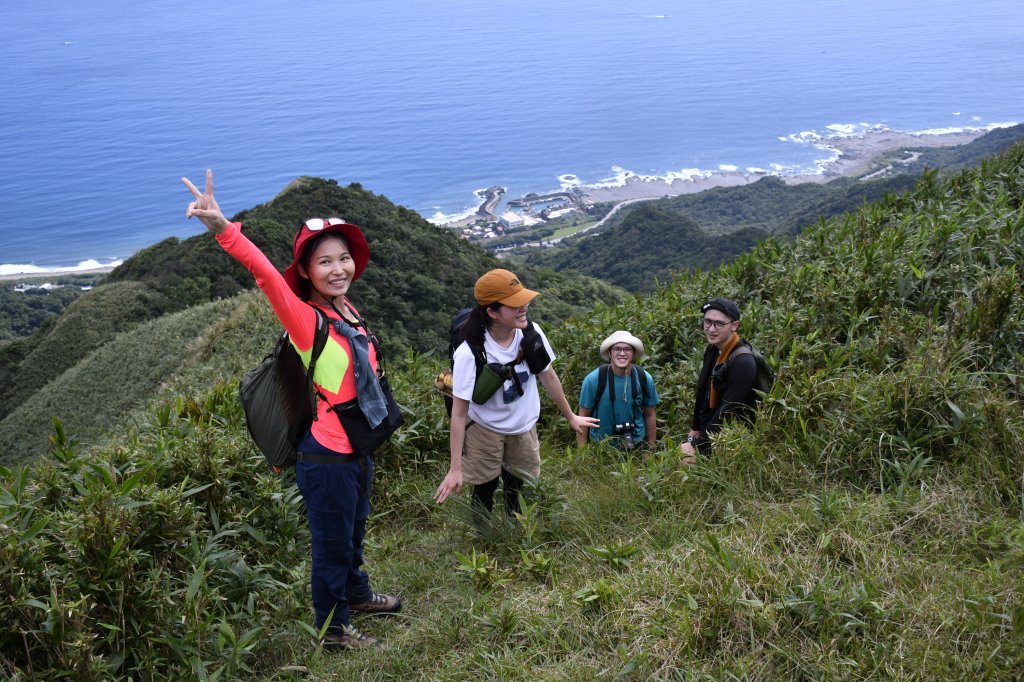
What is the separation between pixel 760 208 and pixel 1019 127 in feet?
89.7

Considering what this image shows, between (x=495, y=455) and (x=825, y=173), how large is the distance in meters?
89.7

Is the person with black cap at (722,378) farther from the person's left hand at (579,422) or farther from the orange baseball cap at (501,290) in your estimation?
the orange baseball cap at (501,290)

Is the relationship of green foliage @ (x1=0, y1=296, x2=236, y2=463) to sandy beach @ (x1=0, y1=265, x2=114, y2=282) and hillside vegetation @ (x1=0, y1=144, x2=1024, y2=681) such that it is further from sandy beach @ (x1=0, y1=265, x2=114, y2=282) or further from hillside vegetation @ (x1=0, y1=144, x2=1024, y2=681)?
sandy beach @ (x1=0, y1=265, x2=114, y2=282)

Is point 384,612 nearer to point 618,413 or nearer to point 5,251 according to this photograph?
point 618,413

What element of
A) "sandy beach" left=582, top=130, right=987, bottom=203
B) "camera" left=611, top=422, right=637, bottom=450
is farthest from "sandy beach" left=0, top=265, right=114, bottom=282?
"camera" left=611, top=422, right=637, bottom=450

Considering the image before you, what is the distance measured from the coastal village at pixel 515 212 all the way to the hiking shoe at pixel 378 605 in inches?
2639

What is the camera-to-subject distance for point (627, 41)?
171500 millimetres

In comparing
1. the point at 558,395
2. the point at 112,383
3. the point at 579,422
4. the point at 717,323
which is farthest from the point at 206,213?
the point at 112,383

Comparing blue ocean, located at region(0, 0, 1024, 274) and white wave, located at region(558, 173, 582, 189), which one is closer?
white wave, located at region(558, 173, 582, 189)

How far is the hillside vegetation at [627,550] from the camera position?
2555 millimetres

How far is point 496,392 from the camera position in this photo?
354 centimetres

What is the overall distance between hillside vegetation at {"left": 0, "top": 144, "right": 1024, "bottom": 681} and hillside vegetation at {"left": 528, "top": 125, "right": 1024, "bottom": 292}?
2631 centimetres

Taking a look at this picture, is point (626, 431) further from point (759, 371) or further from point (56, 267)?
point (56, 267)

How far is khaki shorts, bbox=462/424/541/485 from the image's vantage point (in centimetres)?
368
